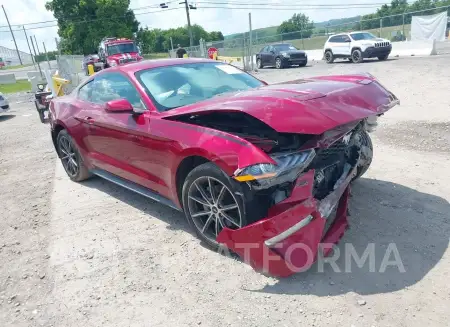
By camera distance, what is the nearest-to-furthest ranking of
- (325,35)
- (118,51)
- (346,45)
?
(346,45)
(118,51)
(325,35)

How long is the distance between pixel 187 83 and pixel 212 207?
151cm

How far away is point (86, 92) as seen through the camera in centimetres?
523

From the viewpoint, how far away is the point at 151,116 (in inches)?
147

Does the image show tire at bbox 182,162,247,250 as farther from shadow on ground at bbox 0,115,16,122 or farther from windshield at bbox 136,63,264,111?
shadow on ground at bbox 0,115,16,122

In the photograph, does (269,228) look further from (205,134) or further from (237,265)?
(205,134)

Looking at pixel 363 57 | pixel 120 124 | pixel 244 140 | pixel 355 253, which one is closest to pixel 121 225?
pixel 120 124

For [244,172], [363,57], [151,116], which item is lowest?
[363,57]

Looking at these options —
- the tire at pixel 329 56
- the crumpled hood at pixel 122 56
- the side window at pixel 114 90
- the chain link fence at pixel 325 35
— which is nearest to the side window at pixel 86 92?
the side window at pixel 114 90

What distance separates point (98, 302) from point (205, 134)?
1.54m

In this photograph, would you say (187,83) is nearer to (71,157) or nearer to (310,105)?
(310,105)

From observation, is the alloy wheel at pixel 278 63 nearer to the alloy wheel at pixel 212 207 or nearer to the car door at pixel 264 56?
the car door at pixel 264 56

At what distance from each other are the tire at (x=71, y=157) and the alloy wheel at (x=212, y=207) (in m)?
2.55

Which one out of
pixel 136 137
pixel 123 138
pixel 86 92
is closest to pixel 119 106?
pixel 136 137

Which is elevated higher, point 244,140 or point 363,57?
point 244,140
